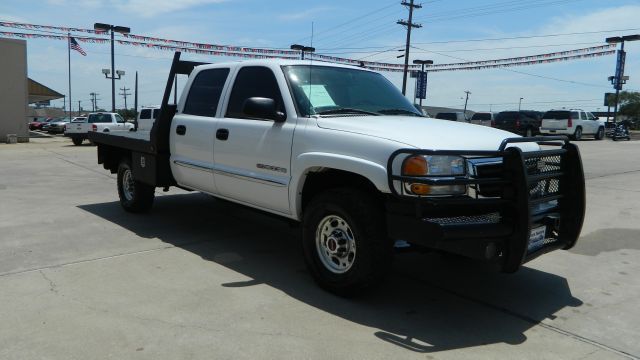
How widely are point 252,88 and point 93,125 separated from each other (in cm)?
2226

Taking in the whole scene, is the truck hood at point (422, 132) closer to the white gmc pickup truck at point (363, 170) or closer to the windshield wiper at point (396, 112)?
the white gmc pickup truck at point (363, 170)

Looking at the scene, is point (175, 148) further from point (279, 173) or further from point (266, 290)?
point (266, 290)

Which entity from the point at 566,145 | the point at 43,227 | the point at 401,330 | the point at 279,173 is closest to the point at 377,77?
the point at 279,173

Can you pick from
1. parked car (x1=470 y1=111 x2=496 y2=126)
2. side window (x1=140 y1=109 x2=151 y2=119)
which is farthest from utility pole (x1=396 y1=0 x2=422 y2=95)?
side window (x1=140 y1=109 x2=151 y2=119)

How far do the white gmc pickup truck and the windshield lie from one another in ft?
0.05

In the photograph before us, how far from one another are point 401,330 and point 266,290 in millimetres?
1248

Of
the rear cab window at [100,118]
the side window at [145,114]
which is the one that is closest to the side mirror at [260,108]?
the side window at [145,114]

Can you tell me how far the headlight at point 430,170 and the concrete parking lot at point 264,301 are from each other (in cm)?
98

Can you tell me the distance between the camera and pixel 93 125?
82.4ft

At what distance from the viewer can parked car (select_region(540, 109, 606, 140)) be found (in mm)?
31797

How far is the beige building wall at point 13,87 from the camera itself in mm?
28234

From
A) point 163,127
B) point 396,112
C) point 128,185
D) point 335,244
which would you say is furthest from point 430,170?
point 128,185

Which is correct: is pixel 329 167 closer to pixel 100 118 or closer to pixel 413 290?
pixel 413 290

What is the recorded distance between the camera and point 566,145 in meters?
4.40
